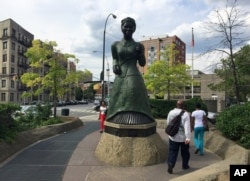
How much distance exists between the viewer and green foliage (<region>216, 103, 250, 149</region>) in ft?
31.0

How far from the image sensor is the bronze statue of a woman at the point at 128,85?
9.17 metres

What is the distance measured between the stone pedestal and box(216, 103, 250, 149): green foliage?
2.33 m

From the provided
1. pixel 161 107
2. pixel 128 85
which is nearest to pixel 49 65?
pixel 161 107

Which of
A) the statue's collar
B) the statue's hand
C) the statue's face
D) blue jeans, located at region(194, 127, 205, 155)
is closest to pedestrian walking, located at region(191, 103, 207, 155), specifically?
blue jeans, located at region(194, 127, 205, 155)

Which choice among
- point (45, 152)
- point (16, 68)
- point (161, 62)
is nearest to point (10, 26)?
point (16, 68)

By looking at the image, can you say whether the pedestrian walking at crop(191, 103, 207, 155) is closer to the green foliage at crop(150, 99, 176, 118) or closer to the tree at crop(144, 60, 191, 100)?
the green foliage at crop(150, 99, 176, 118)

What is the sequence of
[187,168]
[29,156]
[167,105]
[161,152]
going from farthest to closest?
[167,105] → [29,156] → [161,152] → [187,168]

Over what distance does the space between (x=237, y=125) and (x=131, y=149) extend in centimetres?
335

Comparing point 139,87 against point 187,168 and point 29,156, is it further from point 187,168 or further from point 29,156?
point 29,156

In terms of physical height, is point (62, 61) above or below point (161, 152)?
above

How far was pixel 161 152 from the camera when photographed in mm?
8938

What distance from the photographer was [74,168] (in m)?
8.24

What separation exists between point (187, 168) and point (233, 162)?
1.24 m

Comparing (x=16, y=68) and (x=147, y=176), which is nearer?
(x=147, y=176)
